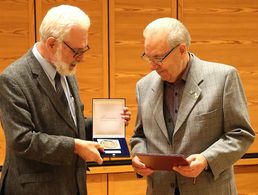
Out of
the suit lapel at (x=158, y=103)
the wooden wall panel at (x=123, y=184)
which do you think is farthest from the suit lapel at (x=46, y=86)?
the wooden wall panel at (x=123, y=184)

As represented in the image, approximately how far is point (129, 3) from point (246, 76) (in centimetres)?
128

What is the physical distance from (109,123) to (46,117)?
469 millimetres

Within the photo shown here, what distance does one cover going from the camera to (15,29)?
368 centimetres

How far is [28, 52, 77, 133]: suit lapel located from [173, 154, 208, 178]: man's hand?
597mm

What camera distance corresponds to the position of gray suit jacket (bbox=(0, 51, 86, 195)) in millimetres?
2008

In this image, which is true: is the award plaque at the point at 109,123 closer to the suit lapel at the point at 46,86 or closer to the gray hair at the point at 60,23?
the suit lapel at the point at 46,86

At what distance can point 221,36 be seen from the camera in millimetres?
4066

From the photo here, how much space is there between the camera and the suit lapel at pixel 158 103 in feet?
7.47

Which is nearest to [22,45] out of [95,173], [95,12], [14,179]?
[95,12]

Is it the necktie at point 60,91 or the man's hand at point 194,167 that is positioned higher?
the necktie at point 60,91

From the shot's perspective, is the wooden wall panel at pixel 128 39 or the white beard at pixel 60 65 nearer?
the white beard at pixel 60 65

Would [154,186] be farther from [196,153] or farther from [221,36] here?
[221,36]

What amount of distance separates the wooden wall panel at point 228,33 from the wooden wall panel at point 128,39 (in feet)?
0.83

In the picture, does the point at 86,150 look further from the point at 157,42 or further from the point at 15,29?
the point at 15,29
